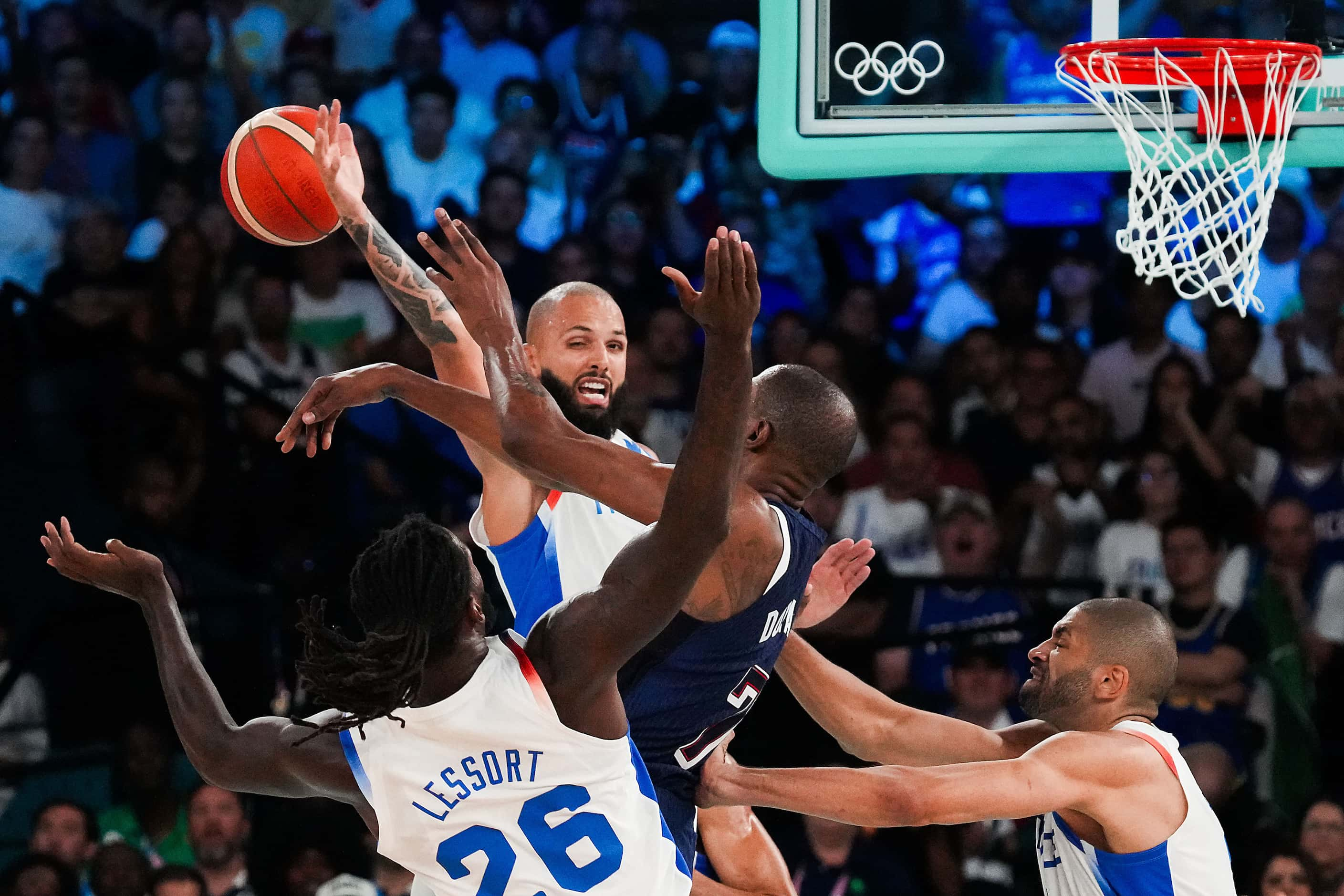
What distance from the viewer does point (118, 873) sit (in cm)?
531

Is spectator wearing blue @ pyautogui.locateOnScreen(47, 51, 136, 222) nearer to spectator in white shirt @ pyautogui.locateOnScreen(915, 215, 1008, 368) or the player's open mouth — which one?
spectator in white shirt @ pyautogui.locateOnScreen(915, 215, 1008, 368)

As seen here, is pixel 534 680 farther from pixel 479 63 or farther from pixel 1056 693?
pixel 479 63

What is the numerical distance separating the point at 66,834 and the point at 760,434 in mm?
3490

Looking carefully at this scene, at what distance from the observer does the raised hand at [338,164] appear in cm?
318

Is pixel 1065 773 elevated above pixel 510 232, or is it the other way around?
pixel 510 232

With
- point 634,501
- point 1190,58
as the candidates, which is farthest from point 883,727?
point 1190,58

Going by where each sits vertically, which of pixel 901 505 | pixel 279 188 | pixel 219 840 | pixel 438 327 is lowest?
pixel 219 840

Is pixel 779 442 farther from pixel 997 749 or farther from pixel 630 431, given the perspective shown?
pixel 630 431

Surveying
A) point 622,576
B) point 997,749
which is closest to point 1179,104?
point 997,749

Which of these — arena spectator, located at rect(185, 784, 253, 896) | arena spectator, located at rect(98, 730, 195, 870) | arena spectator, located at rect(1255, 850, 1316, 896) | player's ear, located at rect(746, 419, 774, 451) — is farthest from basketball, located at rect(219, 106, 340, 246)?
arena spectator, located at rect(1255, 850, 1316, 896)

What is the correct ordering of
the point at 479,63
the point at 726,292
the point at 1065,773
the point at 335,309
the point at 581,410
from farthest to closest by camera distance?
the point at 479,63 < the point at 335,309 < the point at 581,410 < the point at 1065,773 < the point at 726,292

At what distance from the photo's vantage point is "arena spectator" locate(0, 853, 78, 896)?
523 cm

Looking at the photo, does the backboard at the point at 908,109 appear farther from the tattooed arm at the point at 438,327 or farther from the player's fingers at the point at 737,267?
the player's fingers at the point at 737,267

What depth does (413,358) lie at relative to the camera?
6.18 meters
